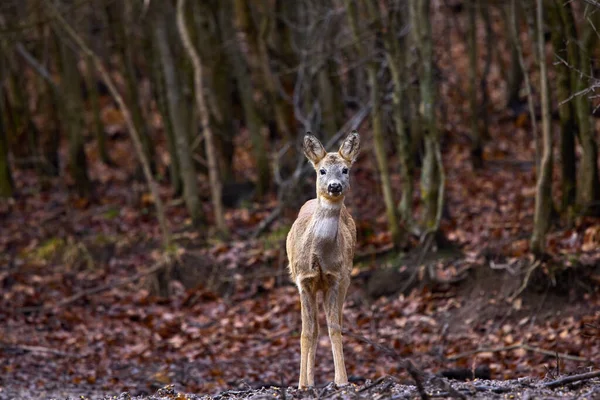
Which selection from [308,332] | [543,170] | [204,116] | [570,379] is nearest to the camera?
[570,379]

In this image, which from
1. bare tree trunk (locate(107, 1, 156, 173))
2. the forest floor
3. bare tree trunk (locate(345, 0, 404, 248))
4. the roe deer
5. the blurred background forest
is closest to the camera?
the roe deer

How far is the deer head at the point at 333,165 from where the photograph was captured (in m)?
7.08

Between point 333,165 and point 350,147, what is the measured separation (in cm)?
24

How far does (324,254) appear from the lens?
23.8 ft

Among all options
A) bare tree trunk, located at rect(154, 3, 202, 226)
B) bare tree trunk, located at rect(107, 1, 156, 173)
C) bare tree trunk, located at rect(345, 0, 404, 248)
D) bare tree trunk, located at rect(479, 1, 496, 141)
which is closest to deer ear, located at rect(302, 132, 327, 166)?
bare tree trunk, located at rect(345, 0, 404, 248)

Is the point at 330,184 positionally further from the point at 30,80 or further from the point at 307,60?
the point at 30,80

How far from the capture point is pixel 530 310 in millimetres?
11250

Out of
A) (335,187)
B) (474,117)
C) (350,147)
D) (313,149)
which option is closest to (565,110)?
(350,147)

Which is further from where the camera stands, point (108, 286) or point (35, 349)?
point (108, 286)

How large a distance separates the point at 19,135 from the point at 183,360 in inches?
499

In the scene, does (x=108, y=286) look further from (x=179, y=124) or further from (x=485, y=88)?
(x=485, y=88)

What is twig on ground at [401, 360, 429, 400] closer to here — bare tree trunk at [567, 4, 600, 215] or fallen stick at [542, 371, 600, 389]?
fallen stick at [542, 371, 600, 389]

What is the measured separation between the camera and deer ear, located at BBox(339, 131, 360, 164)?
7348mm

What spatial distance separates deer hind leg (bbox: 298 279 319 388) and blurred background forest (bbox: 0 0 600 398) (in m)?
0.31
